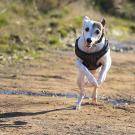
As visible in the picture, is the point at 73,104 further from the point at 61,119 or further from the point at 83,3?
the point at 83,3

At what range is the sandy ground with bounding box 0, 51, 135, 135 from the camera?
8898 mm

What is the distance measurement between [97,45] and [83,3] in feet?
86.5

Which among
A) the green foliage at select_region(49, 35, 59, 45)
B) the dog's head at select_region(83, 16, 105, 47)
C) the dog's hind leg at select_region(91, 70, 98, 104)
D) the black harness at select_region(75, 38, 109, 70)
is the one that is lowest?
the green foliage at select_region(49, 35, 59, 45)

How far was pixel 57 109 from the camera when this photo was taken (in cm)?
1021

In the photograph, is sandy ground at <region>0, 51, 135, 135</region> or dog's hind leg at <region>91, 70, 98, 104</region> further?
dog's hind leg at <region>91, 70, 98, 104</region>

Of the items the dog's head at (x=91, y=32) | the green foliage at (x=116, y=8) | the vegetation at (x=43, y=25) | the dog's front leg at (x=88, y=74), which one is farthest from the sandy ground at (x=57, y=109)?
the green foliage at (x=116, y=8)

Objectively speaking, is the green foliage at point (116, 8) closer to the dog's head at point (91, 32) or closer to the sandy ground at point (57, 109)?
the sandy ground at point (57, 109)

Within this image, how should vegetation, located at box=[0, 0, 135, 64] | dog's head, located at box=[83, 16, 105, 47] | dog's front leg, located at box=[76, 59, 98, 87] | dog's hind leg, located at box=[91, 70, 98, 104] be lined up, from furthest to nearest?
vegetation, located at box=[0, 0, 135, 64] → dog's hind leg, located at box=[91, 70, 98, 104] → dog's front leg, located at box=[76, 59, 98, 87] → dog's head, located at box=[83, 16, 105, 47]

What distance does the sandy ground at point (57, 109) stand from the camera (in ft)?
29.2

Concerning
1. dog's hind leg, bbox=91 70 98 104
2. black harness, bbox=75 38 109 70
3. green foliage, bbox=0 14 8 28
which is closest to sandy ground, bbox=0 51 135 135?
dog's hind leg, bbox=91 70 98 104

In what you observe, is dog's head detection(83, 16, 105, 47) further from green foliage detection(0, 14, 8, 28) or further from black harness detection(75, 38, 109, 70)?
green foliage detection(0, 14, 8, 28)

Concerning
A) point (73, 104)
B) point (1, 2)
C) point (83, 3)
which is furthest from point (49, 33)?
point (73, 104)

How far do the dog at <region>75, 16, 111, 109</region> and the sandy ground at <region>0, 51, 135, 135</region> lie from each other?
53 centimetres

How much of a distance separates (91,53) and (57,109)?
3.48 feet
